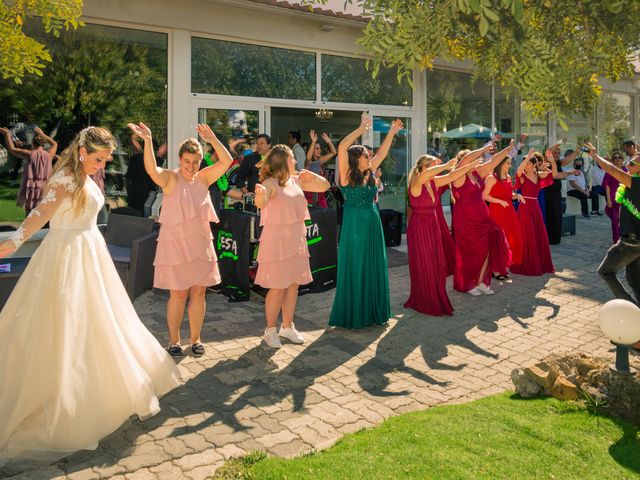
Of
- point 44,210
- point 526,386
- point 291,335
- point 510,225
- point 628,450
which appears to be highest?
point 44,210

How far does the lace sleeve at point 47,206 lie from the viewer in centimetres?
385

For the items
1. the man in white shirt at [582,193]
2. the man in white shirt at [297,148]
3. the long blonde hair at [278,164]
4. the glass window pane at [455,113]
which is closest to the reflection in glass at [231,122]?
the man in white shirt at [297,148]

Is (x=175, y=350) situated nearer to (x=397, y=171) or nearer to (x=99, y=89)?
(x=99, y=89)

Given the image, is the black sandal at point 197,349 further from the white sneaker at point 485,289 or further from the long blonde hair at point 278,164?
the white sneaker at point 485,289

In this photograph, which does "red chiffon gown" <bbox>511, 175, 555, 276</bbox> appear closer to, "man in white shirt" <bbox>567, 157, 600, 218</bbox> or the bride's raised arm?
the bride's raised arm

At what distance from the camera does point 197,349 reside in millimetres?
5594

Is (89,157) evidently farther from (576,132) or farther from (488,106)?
(576,132)

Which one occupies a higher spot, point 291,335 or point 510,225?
point 510,225

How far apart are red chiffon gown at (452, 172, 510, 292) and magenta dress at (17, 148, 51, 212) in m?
5.94

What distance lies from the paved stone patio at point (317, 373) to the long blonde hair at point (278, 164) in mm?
1660

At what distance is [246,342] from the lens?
602 cm

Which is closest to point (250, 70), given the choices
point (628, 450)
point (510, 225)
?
point (510, 225)

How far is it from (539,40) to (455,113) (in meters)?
10.1

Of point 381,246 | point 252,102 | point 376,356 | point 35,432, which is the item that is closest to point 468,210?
point 381,246
